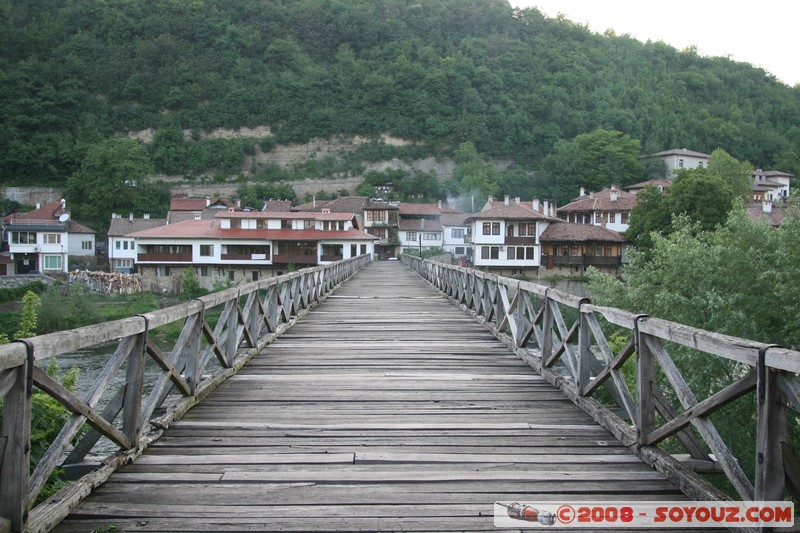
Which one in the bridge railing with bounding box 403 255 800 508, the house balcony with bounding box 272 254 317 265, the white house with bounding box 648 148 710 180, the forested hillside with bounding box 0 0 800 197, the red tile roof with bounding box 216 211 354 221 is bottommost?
the house balcony with bounding box 272 254 317 265

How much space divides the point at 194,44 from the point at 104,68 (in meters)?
18.7

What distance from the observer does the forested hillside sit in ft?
317

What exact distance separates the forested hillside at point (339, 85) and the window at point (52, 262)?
104 feet

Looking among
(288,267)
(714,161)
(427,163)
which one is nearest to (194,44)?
(427,163)

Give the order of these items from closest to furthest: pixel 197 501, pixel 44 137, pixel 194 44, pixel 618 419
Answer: pixel 197 501 → pixel 618 419 → pixel 44 137 → pixel 194 44

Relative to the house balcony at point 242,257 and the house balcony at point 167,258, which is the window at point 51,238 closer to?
the house balcony at point 167,258

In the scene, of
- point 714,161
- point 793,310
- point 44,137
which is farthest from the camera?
point 44,137

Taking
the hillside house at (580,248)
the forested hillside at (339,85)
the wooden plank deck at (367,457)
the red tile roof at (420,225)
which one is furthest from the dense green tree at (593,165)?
the wooden plank deck at (367,457)

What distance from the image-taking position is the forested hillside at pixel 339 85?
96.6 metres

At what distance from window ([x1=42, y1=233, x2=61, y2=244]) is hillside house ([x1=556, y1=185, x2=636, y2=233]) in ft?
164

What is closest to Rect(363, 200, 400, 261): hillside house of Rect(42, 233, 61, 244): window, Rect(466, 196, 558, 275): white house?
Rect(466, 196, 558, 275): white house

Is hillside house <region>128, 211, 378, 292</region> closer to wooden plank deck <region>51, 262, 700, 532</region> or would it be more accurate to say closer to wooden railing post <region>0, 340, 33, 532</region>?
wooden plank deck <region>51, 262, 700, 532</region>

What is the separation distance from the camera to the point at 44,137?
85625 mm

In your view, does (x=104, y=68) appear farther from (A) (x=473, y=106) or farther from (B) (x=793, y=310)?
(B) (x=793, y=310)
